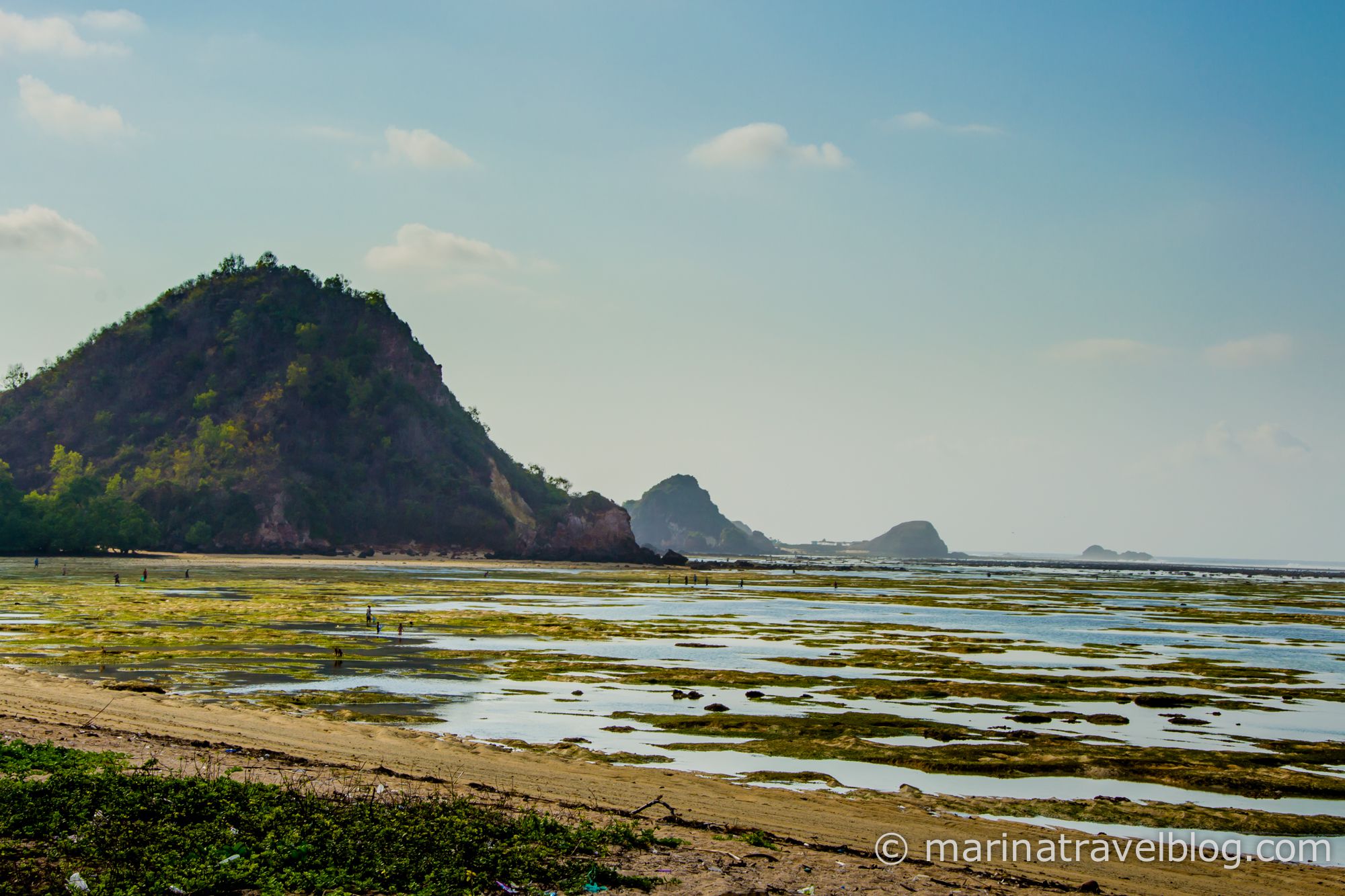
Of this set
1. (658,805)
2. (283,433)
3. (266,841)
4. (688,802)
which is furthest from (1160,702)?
(283,433)

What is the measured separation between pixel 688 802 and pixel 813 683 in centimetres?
1563

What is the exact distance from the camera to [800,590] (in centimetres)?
9444

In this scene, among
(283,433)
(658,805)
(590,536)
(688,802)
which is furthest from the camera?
(590,536)

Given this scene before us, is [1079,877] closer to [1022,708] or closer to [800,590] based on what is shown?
[1022,708]

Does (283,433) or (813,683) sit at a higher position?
(283,433)

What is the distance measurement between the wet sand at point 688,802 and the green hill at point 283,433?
136 metres

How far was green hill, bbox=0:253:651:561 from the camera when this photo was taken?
156625 mm

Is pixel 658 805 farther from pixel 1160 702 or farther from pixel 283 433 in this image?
pixel 283 433

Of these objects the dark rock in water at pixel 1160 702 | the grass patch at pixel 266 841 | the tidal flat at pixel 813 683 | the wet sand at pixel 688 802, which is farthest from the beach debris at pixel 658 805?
the dark rock in water at pixel 1160 702

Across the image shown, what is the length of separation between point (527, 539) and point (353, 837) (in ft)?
555

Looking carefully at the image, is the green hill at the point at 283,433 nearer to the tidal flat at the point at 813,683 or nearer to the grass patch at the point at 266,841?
the tidal flat at the point at 813,683

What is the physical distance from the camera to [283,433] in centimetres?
17050

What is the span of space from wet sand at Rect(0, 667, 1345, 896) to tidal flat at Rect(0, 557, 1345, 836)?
1.36 meters

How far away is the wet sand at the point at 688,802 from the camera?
1202 cm
